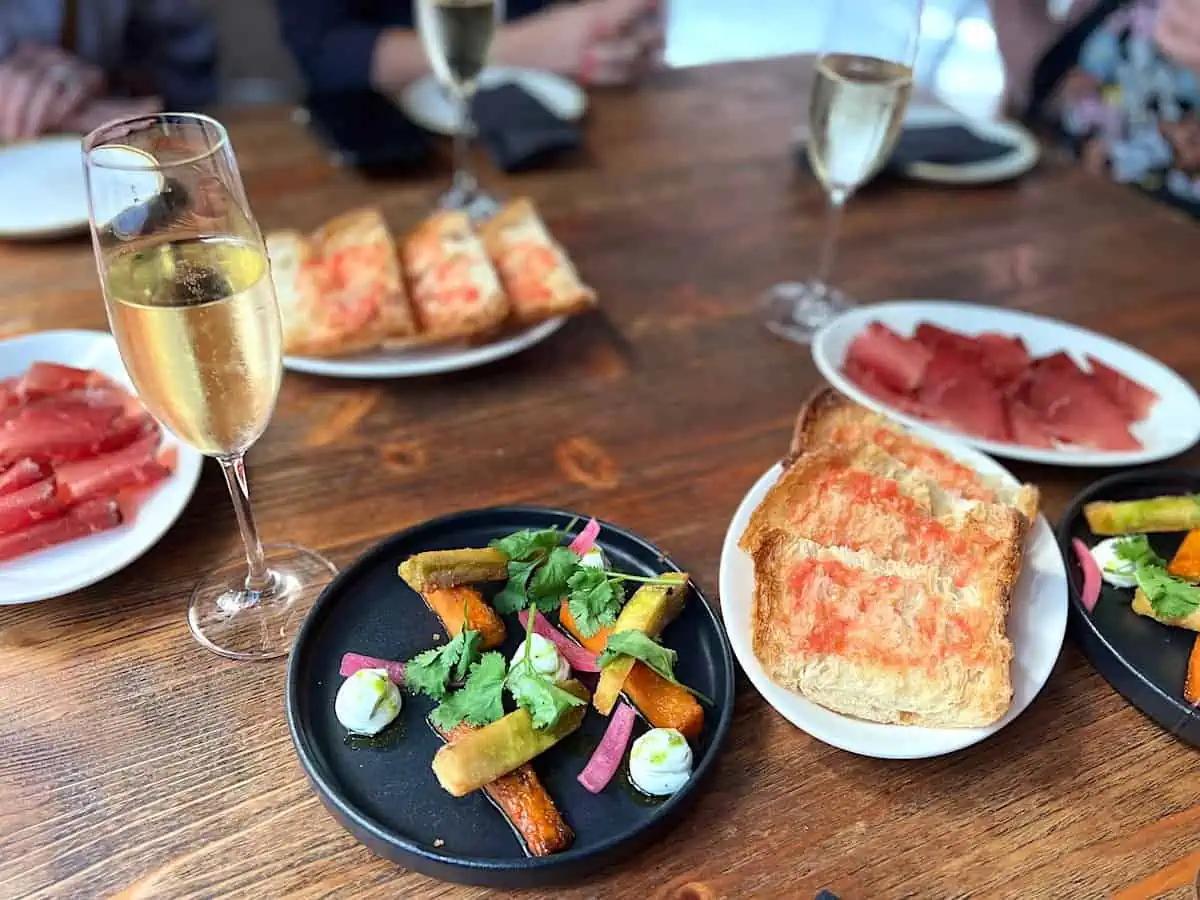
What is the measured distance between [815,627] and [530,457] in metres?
0.49

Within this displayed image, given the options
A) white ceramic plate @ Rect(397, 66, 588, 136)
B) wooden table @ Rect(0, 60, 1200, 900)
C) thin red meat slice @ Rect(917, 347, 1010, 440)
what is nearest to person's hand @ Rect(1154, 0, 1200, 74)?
wooden table @ Rect(0, 60, 1200, 900)

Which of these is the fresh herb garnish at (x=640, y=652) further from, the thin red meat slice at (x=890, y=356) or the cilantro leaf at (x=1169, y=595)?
the thin red meat slice at (x=890, y=356)

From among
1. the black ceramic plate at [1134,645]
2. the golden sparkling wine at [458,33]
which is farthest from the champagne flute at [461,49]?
the black ceramic plate at [1134,645]

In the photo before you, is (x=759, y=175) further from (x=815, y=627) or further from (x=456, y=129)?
(x=815, y=627)

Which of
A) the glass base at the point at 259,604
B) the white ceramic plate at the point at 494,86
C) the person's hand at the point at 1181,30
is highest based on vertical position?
the person's hand at the point at 1181,30

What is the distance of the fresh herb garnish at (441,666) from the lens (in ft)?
3.00

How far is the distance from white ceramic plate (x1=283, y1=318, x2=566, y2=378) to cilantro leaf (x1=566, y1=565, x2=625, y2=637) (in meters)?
0.49

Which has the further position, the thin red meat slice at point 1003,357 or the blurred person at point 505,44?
the blurred person at point 505,44

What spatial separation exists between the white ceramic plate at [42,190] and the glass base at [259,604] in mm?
852

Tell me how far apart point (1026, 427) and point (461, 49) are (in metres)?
1.13

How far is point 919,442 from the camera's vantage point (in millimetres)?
1181

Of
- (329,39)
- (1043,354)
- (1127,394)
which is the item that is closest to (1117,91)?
(1043,354)

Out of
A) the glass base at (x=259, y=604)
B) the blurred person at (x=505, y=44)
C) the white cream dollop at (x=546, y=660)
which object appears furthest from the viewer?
the blurred person at (x=505, y=44)

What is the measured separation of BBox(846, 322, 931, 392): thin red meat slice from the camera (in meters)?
1.34
